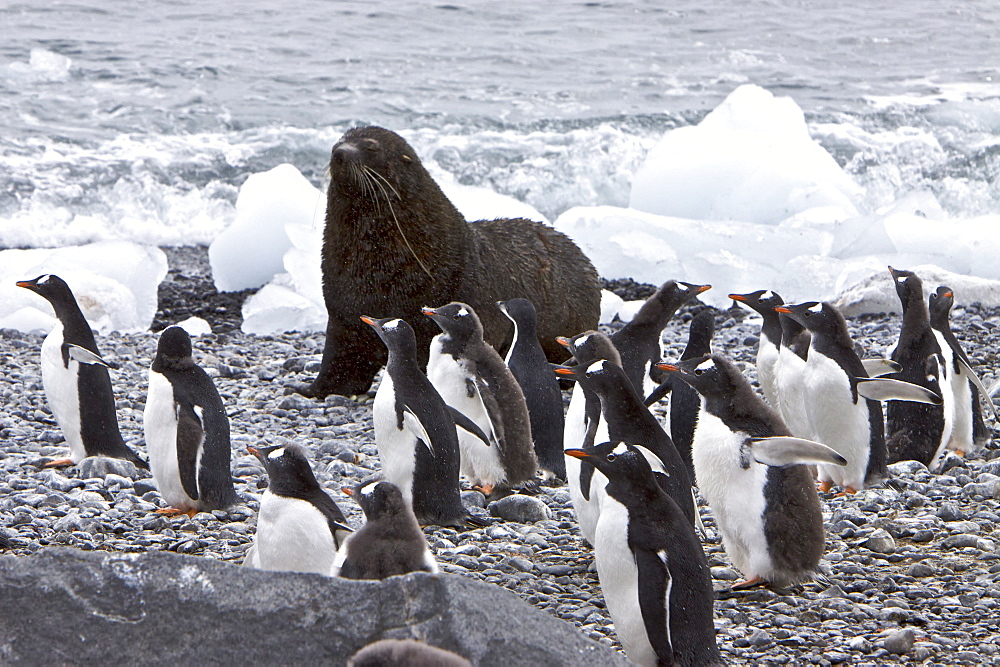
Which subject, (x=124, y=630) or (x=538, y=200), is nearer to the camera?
(x=124, y=630)

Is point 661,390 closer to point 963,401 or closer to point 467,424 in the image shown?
point 467,424

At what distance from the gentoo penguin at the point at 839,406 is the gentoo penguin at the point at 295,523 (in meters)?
2.07

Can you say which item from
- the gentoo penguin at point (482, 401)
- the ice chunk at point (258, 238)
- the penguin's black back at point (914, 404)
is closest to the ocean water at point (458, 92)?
the ice chunk at point (258, 238)

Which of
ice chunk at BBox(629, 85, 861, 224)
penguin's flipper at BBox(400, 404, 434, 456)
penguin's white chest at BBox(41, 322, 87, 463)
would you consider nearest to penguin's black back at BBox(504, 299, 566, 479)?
penguin's flipper at BBox(400, 404, 434, 456)

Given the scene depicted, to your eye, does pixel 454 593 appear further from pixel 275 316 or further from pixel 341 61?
pixel 341 61

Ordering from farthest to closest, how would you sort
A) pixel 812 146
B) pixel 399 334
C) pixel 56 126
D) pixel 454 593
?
pixel 56 126 < pixel 812 146 < pixel 399 334 < pixel 454 593

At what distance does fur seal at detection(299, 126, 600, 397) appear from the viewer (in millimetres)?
5961

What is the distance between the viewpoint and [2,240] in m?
11.3

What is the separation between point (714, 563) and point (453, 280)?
8.75 feet

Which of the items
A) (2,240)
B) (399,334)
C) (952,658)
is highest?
(399,334)

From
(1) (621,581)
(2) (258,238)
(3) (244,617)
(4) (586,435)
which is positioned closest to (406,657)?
(3) (244,617)

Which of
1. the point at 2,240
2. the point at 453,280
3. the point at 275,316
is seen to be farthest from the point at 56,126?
the point at 453,280

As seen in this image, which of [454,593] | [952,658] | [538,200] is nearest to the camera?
[454,593]

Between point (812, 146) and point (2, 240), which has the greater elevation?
point (812, 146)
